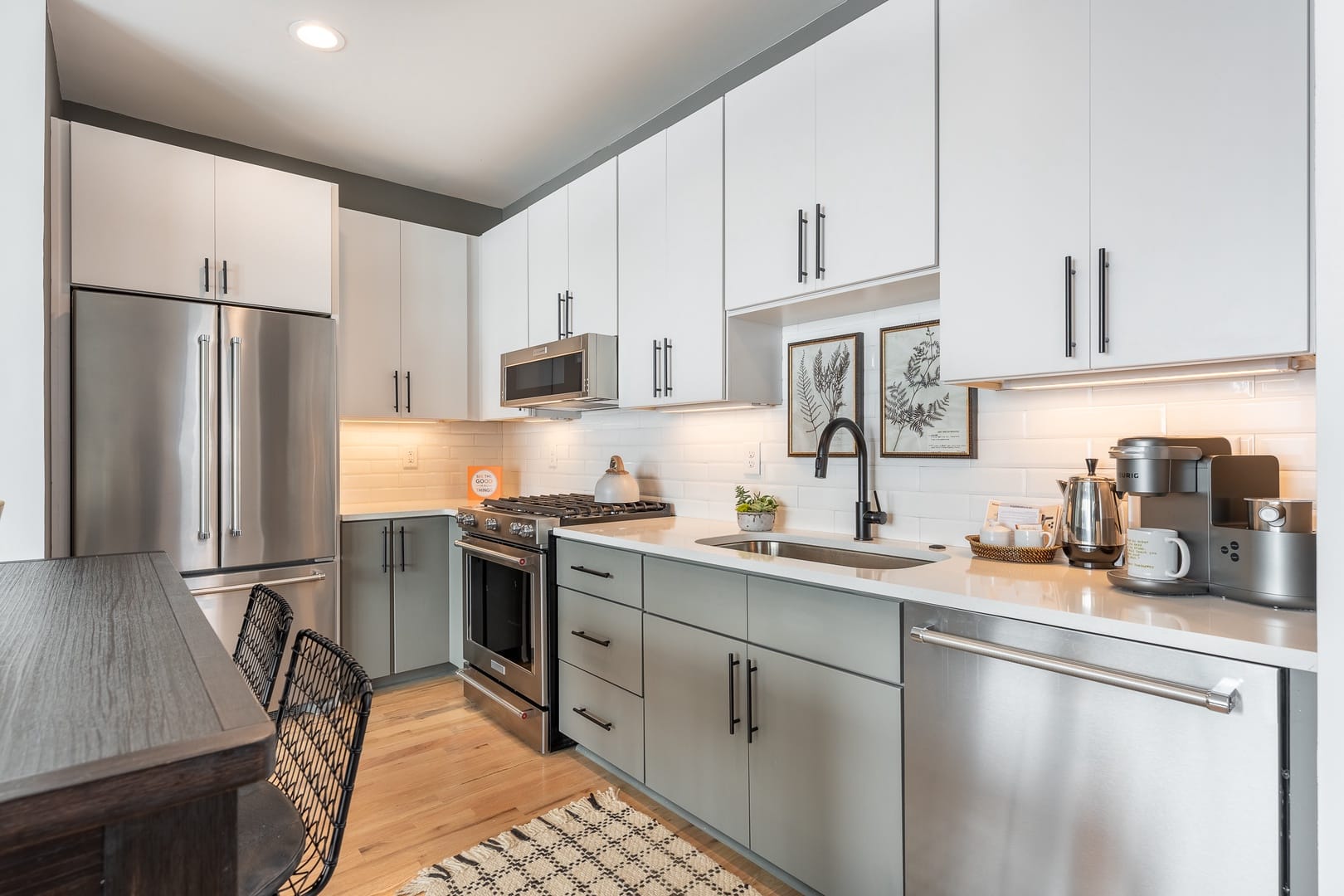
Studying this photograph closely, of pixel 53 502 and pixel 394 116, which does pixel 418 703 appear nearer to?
pixel 53 502

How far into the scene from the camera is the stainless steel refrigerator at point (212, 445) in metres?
2.67

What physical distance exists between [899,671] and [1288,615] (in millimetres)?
712

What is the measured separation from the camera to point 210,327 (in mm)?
2893

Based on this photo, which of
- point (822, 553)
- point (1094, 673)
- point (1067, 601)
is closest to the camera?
point (1094, 673)

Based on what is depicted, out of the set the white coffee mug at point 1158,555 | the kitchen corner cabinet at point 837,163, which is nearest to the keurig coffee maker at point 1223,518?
the white coffee mug at point 1158,555

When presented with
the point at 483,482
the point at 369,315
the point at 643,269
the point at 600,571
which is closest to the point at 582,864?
the point at 600,571

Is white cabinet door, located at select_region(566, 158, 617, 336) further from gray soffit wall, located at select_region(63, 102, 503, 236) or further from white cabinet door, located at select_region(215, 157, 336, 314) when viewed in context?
gray soffit wall, located at select_region(63, 102, 503, 236)

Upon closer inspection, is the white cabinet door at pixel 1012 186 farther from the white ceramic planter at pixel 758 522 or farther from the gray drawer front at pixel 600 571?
the gray drawer front at pixel 600 571

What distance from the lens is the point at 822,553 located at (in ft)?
7.99

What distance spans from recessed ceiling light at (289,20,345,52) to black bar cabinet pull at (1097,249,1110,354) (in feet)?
8.37

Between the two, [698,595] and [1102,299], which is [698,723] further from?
[1102,299]

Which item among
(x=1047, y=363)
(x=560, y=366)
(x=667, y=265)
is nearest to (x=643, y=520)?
(x=560, y=366)

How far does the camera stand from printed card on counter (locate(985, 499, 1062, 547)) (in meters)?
1.90

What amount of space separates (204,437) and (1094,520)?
3105 millimetres
